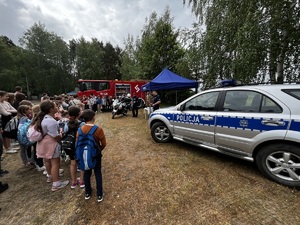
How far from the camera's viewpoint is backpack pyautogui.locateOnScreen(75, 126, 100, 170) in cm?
218

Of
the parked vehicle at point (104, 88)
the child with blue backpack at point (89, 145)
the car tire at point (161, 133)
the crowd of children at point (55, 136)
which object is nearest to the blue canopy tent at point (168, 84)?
the car tire at point (161, 133)

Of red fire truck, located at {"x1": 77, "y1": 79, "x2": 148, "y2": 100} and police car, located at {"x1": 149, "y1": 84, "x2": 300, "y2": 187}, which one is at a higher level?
red fire truck, located at {"x1": 77, "y1": 79, "x2": 148, "y2": 100}

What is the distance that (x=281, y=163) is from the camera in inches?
97.3

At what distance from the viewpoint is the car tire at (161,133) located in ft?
15.0

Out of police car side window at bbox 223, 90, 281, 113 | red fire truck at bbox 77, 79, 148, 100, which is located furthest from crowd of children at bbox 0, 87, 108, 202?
red fire truck at bbox 77, 79, 148, 100

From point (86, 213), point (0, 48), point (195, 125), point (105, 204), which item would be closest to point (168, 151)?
point (195, 125)

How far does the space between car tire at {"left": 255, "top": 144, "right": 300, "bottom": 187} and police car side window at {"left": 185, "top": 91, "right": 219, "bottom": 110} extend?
125 cm

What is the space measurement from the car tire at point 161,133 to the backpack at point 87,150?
2650 mm

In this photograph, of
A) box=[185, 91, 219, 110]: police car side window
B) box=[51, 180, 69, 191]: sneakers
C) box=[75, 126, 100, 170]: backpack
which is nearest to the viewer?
box=[75, 126, 100, 170]: backpack

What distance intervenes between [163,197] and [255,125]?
6.48 ft

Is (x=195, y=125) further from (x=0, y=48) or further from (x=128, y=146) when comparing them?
(x=0, y=48)

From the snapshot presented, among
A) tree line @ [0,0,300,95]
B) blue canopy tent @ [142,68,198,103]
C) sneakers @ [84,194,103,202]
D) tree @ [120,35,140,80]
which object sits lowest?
sneakers @ [84,194,103,202]

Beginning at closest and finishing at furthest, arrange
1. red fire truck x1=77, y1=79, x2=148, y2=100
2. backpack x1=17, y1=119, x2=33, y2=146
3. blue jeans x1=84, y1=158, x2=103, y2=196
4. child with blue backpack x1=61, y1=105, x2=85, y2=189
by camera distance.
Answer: blue jeans x1=84, y1=158, x2=103, y2=196 → child with blue backpack x1=61, y1=105, x2=85, y2=189 → backpack x1=17, y1=119, x2=33, y2=146 → red fire truck x1=77, y1=79, x2=148, y2=100

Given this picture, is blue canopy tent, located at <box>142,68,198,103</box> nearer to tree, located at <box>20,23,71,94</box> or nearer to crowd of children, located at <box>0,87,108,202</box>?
crowd of children, located at <box>0,87,108,202</box>
